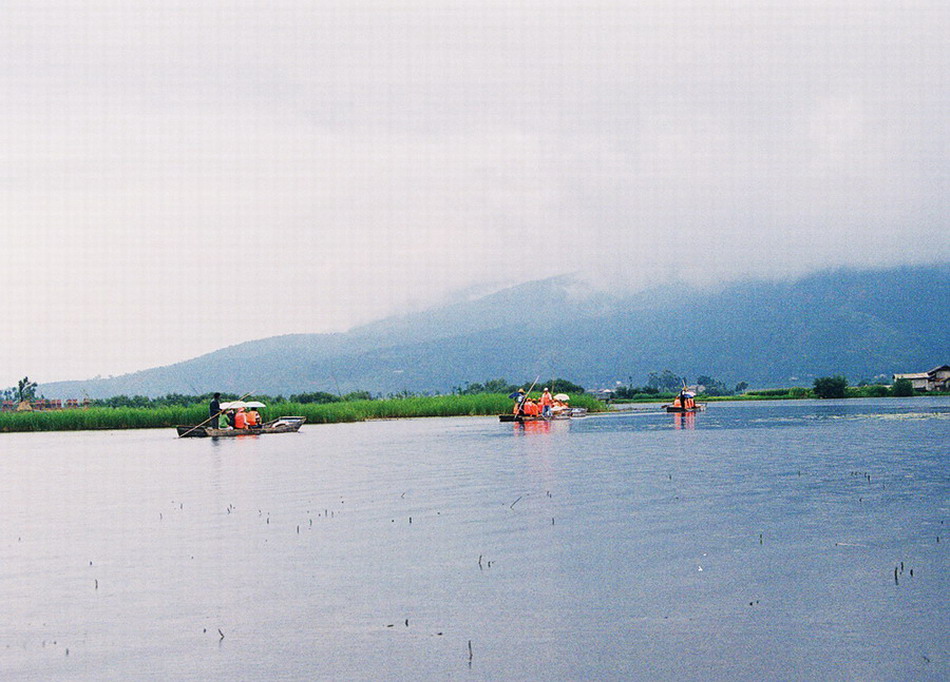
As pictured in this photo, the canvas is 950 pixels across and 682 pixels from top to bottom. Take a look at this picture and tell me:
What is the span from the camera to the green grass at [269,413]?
310 feet

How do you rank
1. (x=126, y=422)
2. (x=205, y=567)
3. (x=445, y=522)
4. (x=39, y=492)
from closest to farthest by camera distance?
(x=205, y=567) → (x=445, y=522) → (x=39, y=492) → (x=126, y=422)

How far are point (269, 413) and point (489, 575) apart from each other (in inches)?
3131

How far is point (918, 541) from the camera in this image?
20.9m

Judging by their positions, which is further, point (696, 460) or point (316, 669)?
point (696, 460)

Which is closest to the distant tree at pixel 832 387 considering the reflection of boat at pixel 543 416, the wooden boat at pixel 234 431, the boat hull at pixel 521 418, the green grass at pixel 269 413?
the reflection of boat at pixel 543 416

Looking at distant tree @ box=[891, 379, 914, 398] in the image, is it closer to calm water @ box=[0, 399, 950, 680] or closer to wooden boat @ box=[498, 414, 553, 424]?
wooden boat @ box=[498, 414, 553, 424]

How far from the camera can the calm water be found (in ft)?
43.8

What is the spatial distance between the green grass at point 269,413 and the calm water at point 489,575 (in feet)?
186

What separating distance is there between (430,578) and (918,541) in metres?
10.5

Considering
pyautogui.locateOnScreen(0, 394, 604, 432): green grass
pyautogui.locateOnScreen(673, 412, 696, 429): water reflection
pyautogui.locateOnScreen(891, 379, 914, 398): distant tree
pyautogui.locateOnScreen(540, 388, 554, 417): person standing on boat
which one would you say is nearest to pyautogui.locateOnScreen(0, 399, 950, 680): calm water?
pyautogui.locateOnScreen(673, 412, 696, 429): water reflection

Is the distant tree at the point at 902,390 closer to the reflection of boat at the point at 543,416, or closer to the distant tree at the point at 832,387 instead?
the distant tree at the point at 832,387

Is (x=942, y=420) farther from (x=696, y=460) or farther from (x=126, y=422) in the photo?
(x=126, y=422)

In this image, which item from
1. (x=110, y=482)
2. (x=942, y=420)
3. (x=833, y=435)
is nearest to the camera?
(x=110, y=482)

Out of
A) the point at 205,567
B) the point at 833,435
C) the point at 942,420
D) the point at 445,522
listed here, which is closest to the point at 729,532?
the point at 445,522
